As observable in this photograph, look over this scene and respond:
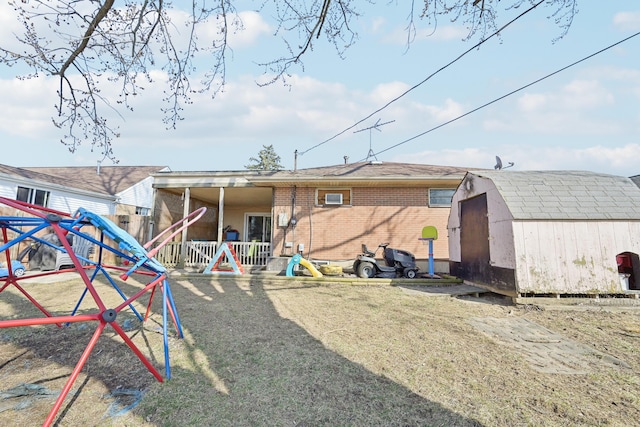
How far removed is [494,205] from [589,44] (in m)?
3.68

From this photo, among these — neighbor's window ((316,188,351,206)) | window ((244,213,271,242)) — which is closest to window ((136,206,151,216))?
window ((244,213,271,242))

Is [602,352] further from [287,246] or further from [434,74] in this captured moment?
[287,246]

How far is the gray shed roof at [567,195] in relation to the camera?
19.5ft

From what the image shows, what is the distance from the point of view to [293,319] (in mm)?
4844

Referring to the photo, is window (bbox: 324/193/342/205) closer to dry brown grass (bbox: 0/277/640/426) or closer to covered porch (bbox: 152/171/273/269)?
covered porch (bbox: 152/171/273/269)

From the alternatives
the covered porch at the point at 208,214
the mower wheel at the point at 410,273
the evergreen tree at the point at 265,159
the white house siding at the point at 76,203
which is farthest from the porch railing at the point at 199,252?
the evergreen tree at the point at 265,159

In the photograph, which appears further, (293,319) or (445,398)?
(293,319)

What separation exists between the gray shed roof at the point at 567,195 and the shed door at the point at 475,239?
75 centimetres

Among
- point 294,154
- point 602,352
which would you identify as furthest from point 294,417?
point 294,154

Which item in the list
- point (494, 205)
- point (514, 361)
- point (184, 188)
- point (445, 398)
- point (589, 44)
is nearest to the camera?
point (445, 398)

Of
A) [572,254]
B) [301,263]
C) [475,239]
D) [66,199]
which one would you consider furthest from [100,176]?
[572,254]

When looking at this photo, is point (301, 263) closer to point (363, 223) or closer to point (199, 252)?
point (363, 223)

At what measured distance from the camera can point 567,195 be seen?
645 centimetres

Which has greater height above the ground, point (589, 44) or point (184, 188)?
point (589, 44)
